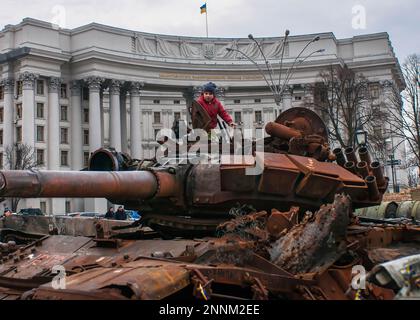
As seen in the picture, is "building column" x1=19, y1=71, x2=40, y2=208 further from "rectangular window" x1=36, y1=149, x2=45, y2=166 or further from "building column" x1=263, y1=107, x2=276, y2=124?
"building column" x1=263, y1=107, x2=276, y2=124

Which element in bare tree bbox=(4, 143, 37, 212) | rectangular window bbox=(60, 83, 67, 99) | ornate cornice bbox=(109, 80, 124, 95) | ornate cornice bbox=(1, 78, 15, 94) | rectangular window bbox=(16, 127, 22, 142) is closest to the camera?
Result: bare tree bbox=(4, 143, 37, 212)

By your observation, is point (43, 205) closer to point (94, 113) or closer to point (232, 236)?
point (94, 113)

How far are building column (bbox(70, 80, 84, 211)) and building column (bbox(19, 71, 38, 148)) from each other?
17.4ft

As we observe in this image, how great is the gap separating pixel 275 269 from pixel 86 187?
2025mm

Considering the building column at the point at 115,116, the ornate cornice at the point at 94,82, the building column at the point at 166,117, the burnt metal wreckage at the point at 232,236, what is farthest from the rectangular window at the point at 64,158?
the burnt metal wreckage at the point at 232,236

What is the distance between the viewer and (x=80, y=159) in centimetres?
6281

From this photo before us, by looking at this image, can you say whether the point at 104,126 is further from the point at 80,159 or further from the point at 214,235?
the point at 214,235

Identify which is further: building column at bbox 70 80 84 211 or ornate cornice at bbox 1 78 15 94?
building column at bbox 70 80 84 211

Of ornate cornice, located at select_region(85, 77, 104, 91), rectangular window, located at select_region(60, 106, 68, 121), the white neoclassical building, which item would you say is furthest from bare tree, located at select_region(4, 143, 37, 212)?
ornate cornice, located at select_region(85, 77, 104, 91)

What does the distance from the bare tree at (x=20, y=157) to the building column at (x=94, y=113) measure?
262 inches

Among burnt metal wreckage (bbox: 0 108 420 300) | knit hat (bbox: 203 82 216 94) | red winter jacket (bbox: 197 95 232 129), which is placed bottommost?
burnt metal wreckage (bbox: 0 108 420 300)

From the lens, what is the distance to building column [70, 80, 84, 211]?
62.6m

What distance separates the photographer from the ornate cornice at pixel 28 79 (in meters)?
58.6
